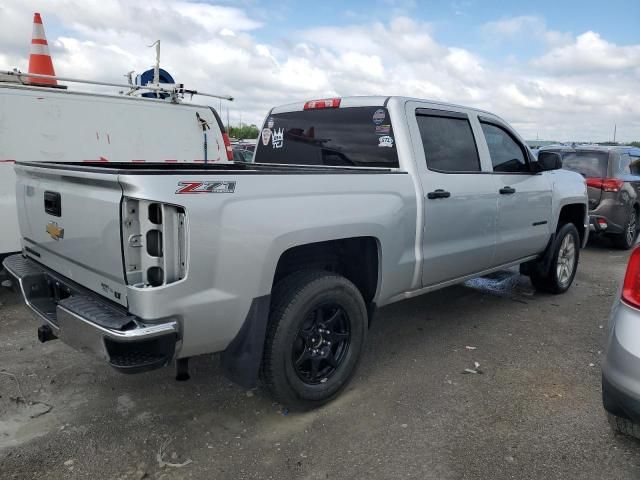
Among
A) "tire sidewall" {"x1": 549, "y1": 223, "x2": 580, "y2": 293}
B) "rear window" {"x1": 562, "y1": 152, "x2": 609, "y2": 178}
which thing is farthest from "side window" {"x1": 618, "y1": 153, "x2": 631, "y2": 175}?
"tire sidewall" {"x1": 549, "y1": 223, "x2": 580, "y2": 293}

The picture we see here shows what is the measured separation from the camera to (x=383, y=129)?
12.2ft

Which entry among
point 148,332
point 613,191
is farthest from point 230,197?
point 613,191

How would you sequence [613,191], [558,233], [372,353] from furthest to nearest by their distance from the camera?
[613,191] < [558,233] < [372,353]

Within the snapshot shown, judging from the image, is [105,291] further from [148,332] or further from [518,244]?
[518,244]

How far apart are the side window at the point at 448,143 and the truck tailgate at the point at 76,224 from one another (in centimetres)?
225

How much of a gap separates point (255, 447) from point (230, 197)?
1.38 m

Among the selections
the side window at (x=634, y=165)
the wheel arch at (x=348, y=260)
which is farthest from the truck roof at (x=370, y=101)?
the side window at (x=634, y=165)

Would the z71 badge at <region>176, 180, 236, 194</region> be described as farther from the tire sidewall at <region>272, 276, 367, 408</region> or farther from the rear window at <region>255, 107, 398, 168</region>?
the rear window at <region>255, 107, 398, 168</region>

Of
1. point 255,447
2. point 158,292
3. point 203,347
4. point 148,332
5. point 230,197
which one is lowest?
point 255,447

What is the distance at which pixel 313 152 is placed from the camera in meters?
4.23

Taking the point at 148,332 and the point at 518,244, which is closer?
the point at 148,332

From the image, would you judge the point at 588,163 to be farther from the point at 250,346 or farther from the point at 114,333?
the point at 114,333

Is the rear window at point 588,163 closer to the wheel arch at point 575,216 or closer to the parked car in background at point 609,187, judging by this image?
the parked car in background at point 609,187

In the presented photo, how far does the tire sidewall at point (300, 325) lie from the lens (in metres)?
2.85
